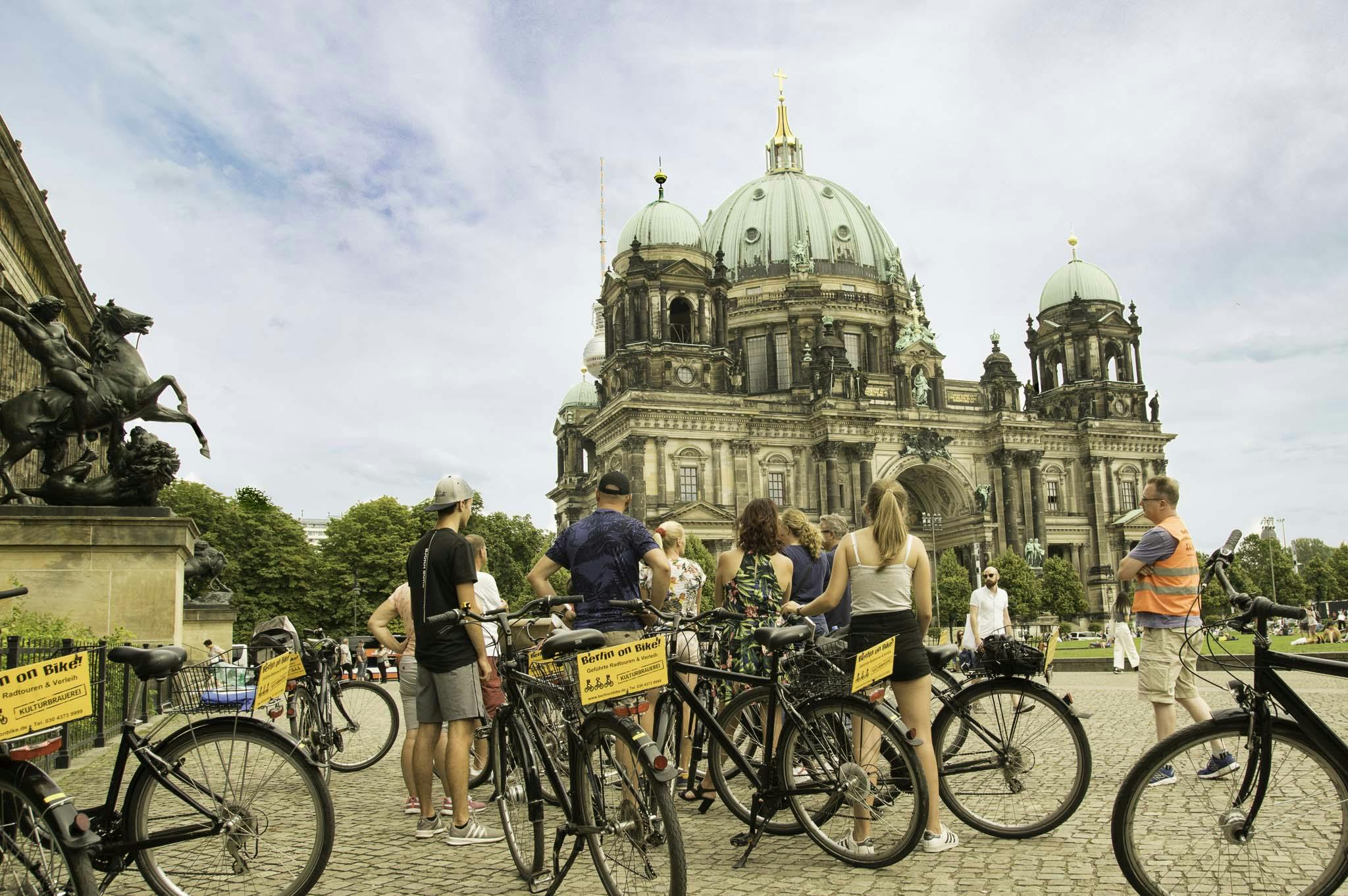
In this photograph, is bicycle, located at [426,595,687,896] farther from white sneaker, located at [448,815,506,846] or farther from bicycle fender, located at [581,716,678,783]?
white sneaker, located at [448,815,506,846]

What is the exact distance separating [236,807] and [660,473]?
56.6 metres

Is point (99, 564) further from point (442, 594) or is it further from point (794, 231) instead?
point (794, 231)

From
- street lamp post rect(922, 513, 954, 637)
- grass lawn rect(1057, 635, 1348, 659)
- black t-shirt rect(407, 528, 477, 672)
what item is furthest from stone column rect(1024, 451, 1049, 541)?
black t-shirt rect(407, 528, 477, 672)

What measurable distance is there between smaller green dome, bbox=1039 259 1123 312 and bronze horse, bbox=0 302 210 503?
73.3 metres

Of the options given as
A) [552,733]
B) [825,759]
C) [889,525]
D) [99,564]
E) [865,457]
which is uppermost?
[865,457]

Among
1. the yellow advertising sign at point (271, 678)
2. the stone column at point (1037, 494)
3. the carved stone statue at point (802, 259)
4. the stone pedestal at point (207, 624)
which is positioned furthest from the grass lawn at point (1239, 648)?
the carved stone statue at point (802, 259)

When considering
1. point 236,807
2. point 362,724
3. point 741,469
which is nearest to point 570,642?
point 236,807

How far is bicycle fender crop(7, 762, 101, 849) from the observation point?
5.20m

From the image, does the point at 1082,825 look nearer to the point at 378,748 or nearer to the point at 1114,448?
the point at 378,748

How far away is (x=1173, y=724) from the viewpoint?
8.49 m

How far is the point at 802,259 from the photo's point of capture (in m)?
76.6

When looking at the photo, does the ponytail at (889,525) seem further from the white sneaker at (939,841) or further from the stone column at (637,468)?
the stone column at (637,468)

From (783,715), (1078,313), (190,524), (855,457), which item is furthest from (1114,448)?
(783,715)

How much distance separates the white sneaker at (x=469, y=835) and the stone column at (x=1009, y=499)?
213 ft
